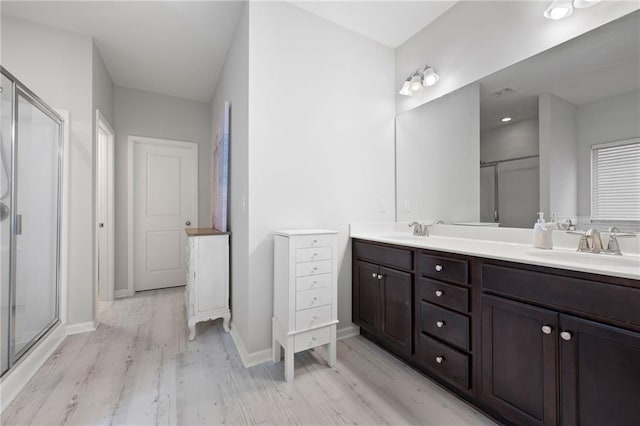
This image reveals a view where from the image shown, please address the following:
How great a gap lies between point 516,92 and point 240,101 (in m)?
2.01

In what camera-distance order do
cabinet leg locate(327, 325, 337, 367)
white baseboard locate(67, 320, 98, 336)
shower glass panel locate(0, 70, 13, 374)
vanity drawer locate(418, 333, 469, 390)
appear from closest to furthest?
1. vanity drawer locate(418, 333, 469, 390)
2. shower glass panel locate(0, 70, 13, 374)
3. cabinet leg locate(327, 325, 337, 367)
4. white baseboard locate(67, 320, 98, 336)

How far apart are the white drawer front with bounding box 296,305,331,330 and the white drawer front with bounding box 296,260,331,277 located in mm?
249

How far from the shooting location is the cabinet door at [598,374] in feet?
3.07

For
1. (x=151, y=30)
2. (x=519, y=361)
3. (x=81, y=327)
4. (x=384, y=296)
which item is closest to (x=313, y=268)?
(x=384, y=296)

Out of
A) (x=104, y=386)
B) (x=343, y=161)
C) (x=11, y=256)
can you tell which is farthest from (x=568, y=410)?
(x=11, y=256)

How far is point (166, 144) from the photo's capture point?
377 cm

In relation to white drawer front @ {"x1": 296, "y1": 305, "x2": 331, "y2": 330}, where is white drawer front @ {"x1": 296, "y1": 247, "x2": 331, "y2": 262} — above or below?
above

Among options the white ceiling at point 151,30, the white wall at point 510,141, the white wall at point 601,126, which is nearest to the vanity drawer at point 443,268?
the white wall at point 601,126

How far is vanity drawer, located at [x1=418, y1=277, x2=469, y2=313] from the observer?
147 centimetres

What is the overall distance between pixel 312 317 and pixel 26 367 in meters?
1.87

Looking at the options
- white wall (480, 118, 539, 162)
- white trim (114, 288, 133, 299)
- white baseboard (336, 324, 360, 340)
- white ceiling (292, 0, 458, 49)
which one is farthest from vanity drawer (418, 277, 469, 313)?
white trim (114, 288, 133, 299)

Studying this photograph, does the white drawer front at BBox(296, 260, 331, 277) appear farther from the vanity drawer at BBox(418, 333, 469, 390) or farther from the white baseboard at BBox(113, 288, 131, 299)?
the white baseboard at BBox(113, 288, 131, 299)

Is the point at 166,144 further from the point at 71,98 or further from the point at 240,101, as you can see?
the point at 240,101

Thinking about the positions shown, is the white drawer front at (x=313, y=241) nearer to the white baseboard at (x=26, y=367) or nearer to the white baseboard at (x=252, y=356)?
the white baseboard at (x=252, y=356)
